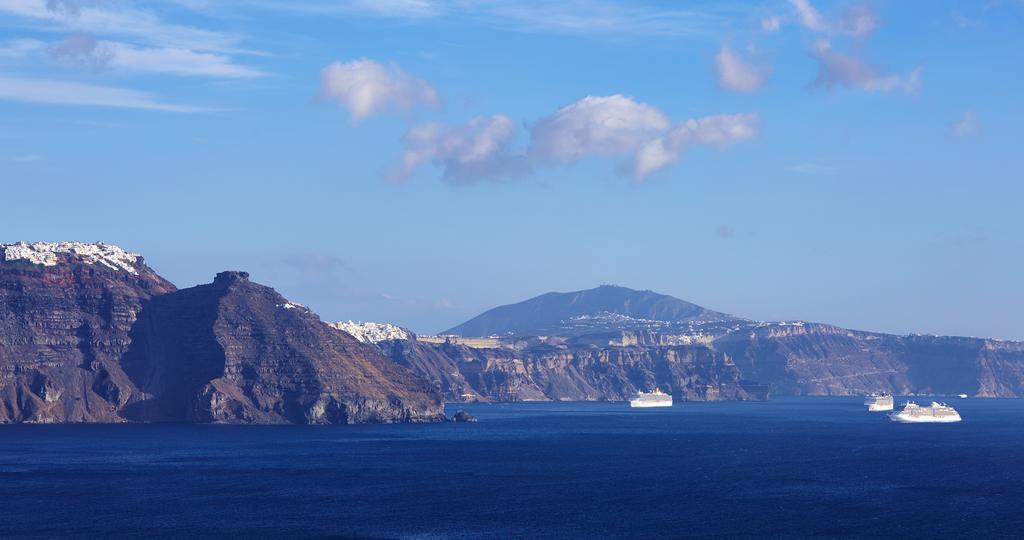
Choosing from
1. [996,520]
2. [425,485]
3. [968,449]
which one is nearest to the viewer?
[996,520]

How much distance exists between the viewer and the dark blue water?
113 meters

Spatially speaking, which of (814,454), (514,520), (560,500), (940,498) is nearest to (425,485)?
(560,500)

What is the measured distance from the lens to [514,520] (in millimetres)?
118375

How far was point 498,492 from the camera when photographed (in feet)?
454

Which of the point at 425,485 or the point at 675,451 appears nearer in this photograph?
the point at 425,485

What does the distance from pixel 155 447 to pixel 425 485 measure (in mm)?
59973

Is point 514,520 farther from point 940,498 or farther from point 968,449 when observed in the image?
point 968,449

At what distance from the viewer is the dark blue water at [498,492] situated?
11325 centimetres

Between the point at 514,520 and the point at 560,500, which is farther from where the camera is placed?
the point at 560,500

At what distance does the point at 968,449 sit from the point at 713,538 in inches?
4101

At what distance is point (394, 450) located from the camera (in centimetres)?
19250

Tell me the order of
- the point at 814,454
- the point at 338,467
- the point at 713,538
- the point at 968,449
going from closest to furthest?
the point at 713,538 → the point at 338,467 → the point at 814,454 → the point at 968,449

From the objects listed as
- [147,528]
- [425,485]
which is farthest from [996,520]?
[147,528]

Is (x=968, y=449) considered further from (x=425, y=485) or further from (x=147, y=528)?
(x=147, y=528)
